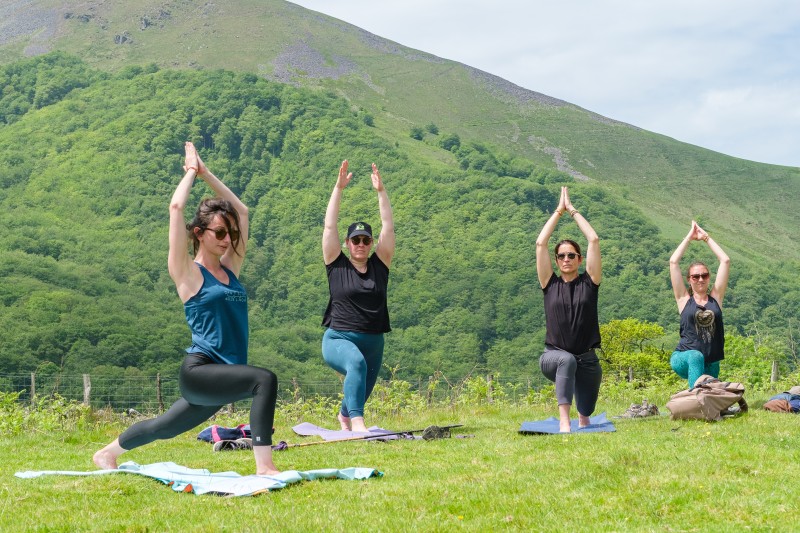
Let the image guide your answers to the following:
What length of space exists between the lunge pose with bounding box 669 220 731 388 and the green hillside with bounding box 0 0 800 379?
80.1 meters

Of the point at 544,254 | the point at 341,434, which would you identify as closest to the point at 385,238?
the point at 544,254

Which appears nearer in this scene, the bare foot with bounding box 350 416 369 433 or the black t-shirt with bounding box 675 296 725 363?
→ the bare foot with bounding box 350 416 369 433

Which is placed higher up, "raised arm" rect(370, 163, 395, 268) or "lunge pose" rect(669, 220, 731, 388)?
"raised arm" rect(370, 163, 395, 268)

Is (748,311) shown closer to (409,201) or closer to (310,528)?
(409,201)

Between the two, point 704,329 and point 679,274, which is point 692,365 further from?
point 679,274

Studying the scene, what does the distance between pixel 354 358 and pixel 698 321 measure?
159 inches

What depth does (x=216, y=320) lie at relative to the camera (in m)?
6.48

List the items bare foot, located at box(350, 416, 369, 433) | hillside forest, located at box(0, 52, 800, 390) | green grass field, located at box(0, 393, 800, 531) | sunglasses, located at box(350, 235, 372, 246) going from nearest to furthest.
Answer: green grass field, located at box(0, 393, 800, 531) < bare foot, located at box(350, 416, 369, 433) < sunglasses, located at box(350, 235, 372, 246) < hillside forest, located at box(0, 52, 800, 390)

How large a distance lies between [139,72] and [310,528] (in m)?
205

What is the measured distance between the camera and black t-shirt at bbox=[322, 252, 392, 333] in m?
9.82

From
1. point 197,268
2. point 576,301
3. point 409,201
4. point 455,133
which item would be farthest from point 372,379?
point 455,133

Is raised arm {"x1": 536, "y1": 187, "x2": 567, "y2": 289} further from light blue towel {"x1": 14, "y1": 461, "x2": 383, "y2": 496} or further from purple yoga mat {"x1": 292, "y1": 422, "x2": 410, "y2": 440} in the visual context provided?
light blue towel {"x1": 14, "y1": 461, "x2": 383, "y2": 496}

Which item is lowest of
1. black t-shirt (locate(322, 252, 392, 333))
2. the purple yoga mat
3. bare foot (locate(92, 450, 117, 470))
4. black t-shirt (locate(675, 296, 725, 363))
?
the purple yoga mat

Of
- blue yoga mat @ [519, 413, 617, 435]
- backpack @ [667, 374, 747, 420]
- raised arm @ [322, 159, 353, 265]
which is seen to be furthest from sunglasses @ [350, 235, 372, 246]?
backpack @ [667, 374, 747, 420]
